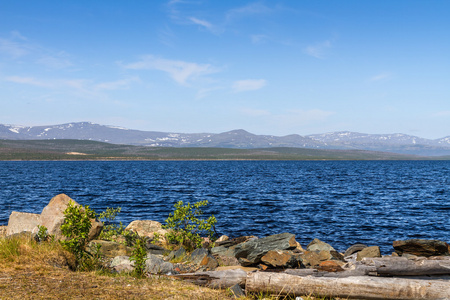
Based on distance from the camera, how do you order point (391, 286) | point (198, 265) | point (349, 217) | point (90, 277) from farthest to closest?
point (349, 217)
point (198, 265)
point (90, 277)
point (391, 286)

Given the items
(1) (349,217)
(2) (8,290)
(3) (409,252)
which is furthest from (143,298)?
(1) (349,217)

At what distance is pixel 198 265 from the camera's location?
16391 millimetres

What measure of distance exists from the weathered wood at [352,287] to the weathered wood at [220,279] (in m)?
0.72

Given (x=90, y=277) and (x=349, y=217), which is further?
(x=349, y=217)

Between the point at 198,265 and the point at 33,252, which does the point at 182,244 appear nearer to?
the point at 198,265

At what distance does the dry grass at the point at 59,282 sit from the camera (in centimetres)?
1007

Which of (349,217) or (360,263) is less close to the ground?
(360,263)

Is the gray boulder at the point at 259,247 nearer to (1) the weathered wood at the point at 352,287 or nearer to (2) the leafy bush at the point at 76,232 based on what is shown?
(1) the weathered wood at the point at 352,287

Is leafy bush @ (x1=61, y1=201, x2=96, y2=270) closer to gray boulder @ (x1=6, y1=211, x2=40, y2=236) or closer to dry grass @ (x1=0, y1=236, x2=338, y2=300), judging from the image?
dry grass @ (x1=0, y1=236, x2=338, y2=300)

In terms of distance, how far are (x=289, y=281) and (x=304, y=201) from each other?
147ft

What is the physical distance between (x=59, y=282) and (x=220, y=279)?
15.5 ft

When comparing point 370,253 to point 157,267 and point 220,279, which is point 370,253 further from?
point 157,267

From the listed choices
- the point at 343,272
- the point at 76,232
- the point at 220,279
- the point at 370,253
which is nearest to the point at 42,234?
the point at 76,232

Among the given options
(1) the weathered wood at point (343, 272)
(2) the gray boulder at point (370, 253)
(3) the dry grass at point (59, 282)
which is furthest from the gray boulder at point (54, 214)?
(2) the gray boulder at point (370, 253)
